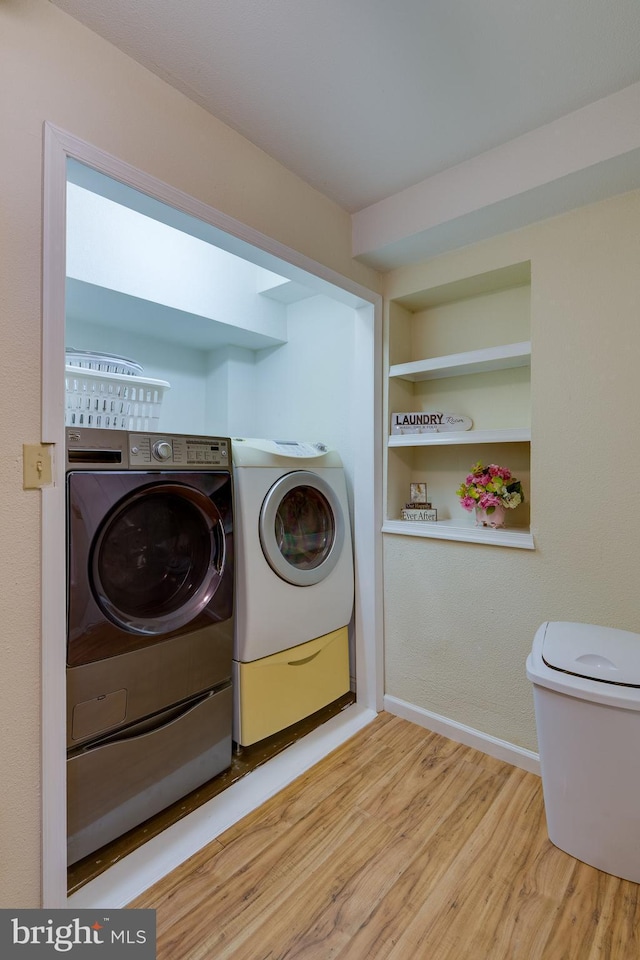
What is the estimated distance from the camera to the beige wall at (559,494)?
158 cm

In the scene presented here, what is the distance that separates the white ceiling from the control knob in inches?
43.4

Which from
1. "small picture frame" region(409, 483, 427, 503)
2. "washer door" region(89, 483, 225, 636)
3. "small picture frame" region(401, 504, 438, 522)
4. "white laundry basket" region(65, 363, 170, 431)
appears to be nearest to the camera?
"washer door" region(89, 483, 225, 636)

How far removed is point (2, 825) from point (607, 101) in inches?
104

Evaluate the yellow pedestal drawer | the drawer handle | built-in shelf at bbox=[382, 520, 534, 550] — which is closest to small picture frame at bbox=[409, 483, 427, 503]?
built-in shelf at bbox=[382, 520, 534, 550]

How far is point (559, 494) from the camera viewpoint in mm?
1719

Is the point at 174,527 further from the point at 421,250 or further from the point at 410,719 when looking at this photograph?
the point at 421,250

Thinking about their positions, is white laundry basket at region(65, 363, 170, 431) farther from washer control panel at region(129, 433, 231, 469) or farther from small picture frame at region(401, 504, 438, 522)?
small picture frame at region(401, 504, 438, 522)

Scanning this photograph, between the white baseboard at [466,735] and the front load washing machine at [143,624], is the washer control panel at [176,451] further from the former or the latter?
the white baseboard at [466,735]

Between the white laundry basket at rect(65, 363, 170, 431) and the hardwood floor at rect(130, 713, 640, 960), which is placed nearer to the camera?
the hardwood floor at rect(130, 713, 640, 960)

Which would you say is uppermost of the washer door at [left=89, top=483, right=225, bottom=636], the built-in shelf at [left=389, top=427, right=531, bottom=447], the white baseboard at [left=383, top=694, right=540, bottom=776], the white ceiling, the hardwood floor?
the white ceiling

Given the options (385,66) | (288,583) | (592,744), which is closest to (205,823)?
(288,583)

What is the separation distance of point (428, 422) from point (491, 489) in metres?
0.48

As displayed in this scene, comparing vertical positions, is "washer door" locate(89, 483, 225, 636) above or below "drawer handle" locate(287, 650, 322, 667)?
above

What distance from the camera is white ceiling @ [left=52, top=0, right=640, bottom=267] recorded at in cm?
115
